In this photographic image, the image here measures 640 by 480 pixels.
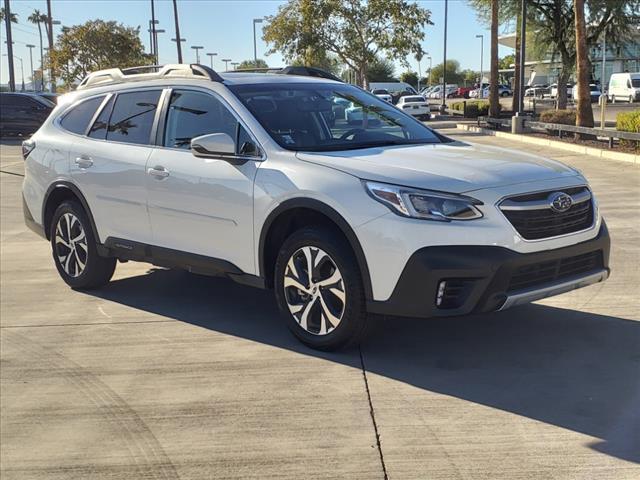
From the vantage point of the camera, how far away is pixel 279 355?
4.89m

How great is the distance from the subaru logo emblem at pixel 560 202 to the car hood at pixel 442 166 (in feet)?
0.46

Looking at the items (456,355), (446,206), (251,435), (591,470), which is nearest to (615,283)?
(456,355)

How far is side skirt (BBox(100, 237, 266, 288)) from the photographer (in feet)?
17.1

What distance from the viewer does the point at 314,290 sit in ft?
15.5

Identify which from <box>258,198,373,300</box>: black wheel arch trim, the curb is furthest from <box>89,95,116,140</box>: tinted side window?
the curb

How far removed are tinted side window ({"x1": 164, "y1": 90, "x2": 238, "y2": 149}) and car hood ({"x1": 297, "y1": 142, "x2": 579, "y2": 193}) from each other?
2.68ft

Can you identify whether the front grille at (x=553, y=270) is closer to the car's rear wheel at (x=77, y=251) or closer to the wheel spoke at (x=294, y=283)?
the wheel spoke at (x=294, y=283)

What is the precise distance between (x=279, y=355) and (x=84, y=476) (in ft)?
5.56

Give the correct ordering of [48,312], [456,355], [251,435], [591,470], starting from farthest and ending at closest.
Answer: [48,312], [456,355], [251,435], [591,470]

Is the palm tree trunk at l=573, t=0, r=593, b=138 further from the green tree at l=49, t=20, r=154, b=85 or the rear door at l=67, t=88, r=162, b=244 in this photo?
the green tree at l=49, t=20, r=154, b=85

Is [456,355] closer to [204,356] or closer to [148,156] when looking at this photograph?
[204,356]

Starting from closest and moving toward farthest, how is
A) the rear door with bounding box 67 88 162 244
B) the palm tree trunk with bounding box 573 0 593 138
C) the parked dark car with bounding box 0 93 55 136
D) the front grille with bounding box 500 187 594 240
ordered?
1. the front grille with bounding box 500 187 594 240
2. the rear door with bounding box 67 88 162 244
3. the palm tree trunk with bounding box 573 0 593 138
4. the parked dark car with bounding box 0 93 55 136

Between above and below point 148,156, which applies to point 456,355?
below

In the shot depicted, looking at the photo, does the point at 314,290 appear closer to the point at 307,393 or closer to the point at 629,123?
the point at 307,393
